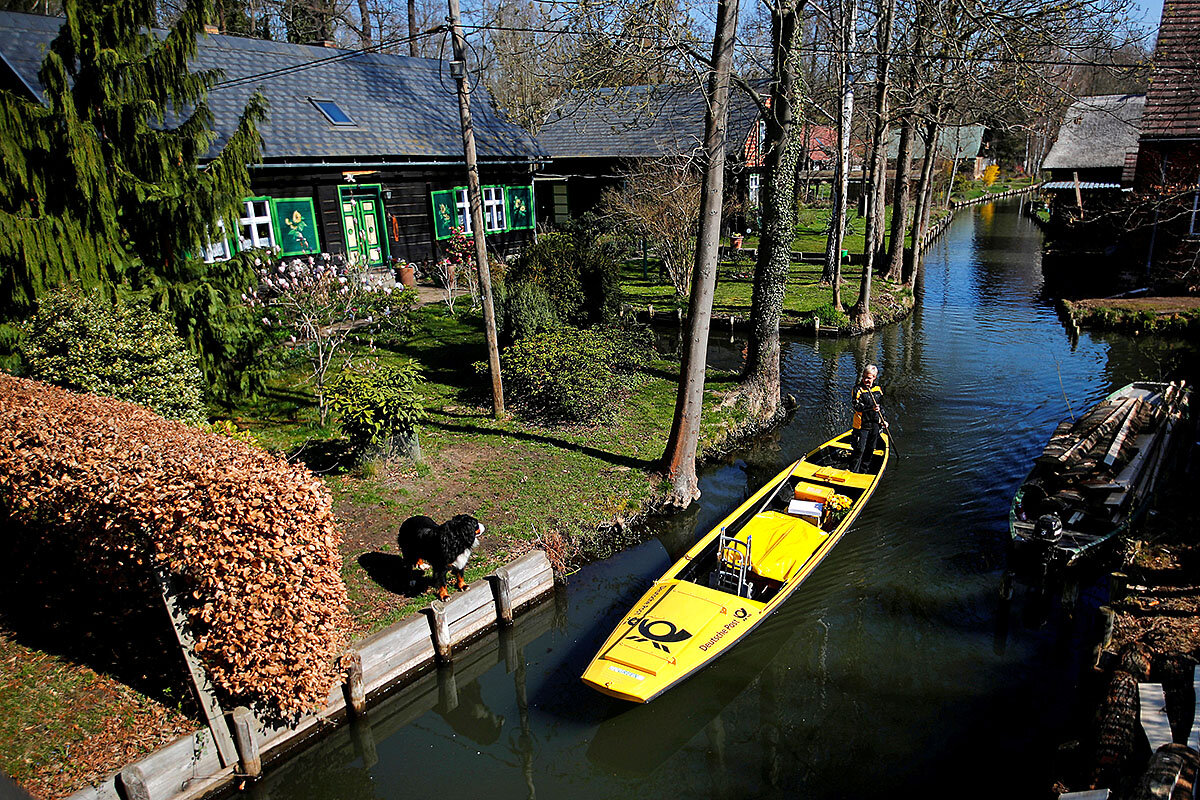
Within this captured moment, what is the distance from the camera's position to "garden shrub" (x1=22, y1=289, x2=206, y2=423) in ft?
33.6

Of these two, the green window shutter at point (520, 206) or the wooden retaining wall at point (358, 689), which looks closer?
the wooden retaining wall at point (358, 689)

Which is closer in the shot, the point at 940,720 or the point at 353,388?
the point at 940,720

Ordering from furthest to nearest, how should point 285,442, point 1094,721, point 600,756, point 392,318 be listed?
point 392,318
point 285,442
point 600,756
point 1094,721

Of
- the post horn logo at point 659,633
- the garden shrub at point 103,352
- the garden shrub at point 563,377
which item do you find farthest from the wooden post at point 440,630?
the garden shrub at point 563,377

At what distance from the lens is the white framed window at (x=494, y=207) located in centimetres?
2725

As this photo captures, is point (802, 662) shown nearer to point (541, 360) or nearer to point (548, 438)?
point (548, 438)

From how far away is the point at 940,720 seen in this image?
27.5 ft

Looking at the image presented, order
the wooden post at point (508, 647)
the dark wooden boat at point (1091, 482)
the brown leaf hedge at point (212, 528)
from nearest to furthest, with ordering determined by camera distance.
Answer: the brown leaf hedge at point (212, 528)
the wooden post at point (508, 647)
the dark wooden boat at point (1091, 482)

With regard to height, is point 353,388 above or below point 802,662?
above

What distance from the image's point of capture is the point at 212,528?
689 centimetres

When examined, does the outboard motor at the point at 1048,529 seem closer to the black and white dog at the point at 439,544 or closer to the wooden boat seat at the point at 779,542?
the wooden boat seat at the point at 779,542

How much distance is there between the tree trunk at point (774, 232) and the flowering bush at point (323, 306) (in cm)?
881

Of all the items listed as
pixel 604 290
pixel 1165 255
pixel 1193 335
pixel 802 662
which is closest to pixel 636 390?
pixel 604 290

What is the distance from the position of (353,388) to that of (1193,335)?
23.9 meters
